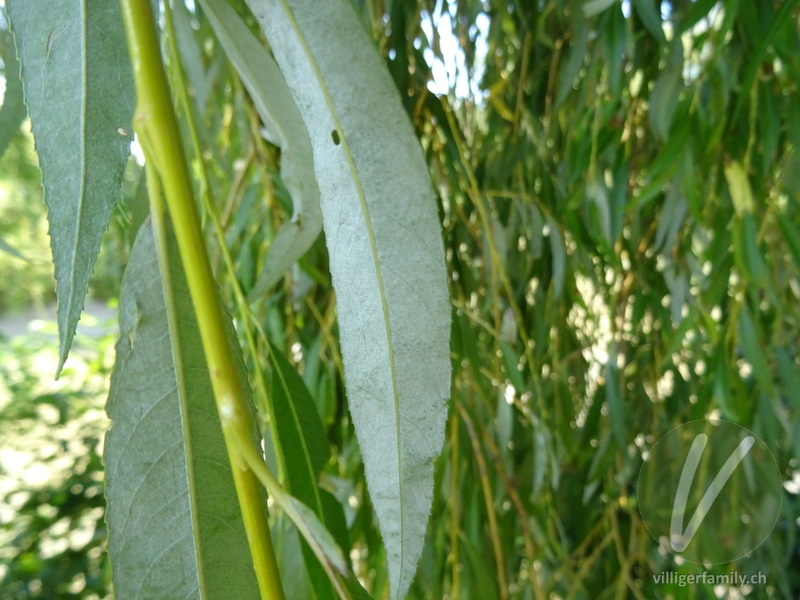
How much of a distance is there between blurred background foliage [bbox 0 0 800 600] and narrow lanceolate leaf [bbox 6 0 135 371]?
1.01ft

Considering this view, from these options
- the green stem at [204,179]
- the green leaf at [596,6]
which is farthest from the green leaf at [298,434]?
the green leaf at [596,6]

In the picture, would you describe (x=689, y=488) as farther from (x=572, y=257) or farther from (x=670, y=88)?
(x=670, y=88)

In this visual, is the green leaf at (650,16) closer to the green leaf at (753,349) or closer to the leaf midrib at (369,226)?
the green leaf at (753,349)

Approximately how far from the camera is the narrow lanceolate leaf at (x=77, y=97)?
220 mm

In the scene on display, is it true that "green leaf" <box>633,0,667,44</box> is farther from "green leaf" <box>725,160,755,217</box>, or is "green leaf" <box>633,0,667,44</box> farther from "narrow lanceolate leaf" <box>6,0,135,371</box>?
"narrow lanceolate leaf" <box>6,0,135,371</box>

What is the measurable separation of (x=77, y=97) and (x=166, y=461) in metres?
0.12

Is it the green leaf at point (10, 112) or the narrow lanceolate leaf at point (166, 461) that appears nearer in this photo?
the narrow lanceolate leaf at point (166, 461)

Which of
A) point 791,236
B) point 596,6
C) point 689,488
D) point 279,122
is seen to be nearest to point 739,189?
point 791,236

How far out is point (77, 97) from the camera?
224mm

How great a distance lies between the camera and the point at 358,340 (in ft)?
0.68

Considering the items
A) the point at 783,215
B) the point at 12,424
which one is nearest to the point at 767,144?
the point at 783,215

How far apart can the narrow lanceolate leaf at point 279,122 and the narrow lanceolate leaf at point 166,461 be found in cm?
11

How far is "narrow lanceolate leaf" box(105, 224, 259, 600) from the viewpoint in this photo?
0.21m

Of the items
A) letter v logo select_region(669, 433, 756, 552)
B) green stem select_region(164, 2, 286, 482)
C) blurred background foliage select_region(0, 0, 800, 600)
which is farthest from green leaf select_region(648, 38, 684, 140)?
green stem select_region(164, 2, 286, 482)
